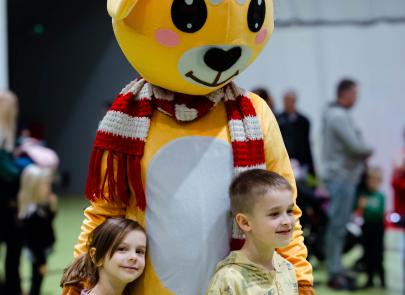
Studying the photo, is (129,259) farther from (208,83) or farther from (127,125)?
(208,83)

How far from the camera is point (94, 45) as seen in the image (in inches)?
418

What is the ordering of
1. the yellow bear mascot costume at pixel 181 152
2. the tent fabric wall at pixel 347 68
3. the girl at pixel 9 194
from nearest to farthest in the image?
1. the yellow bear mascot costume at pixel 181 152
2. the girl at pixel 9 194
3. the tent fabric wall at pixel 347 68

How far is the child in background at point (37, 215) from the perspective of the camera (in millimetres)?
4301

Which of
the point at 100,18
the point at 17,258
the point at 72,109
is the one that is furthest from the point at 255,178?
the point at 72,109

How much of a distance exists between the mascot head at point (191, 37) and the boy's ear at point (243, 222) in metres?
0.36

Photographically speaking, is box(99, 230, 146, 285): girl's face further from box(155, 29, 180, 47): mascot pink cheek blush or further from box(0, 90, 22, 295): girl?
box(0, 90, 22, 295): girl

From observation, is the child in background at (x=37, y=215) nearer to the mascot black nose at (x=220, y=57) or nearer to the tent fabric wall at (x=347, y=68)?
the mascot black nose at (x=220, y=57)

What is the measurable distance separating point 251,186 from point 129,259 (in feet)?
1.28

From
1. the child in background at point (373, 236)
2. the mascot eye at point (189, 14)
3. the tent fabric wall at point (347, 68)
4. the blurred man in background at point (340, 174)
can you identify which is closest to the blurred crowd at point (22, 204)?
the blurred man in background at point (340, 174)

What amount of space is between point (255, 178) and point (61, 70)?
9.62 metres

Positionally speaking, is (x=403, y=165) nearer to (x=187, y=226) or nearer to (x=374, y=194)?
(x=374, y=194)

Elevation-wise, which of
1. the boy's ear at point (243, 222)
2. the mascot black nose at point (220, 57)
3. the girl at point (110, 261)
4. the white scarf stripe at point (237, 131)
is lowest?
the girl at point (110, 261)

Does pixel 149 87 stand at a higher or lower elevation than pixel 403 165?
higher

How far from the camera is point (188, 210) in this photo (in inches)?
76.8
